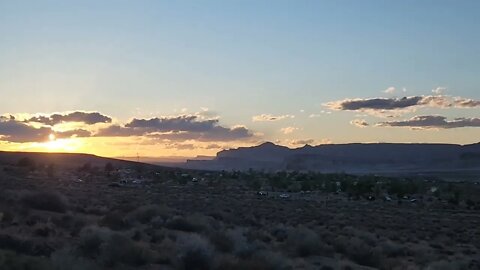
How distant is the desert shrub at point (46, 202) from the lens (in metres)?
39.8

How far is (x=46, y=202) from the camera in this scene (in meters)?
40.3

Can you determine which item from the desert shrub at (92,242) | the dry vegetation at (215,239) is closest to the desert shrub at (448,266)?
the dry vegetation at (215,239)

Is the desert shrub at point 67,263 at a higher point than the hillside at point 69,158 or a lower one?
lower

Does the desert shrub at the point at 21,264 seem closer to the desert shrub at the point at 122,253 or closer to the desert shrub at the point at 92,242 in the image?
the desert shrub at the point at 122,253

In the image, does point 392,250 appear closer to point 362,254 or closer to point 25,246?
point 362,254

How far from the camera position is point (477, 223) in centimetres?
5331

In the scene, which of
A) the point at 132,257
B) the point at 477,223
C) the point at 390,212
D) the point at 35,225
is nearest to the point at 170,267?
the point at 132,257

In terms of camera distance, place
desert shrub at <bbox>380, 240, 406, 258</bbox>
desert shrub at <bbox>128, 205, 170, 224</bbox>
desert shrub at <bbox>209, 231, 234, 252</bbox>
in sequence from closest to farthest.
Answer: desert shrub at <bbox>209, 231, 234, 252</bbox>
desert shrub at <bbox>380, 240, 406, 258</bbox>
desert shrub at <bbox>128, 205, 170, 224</bbox>

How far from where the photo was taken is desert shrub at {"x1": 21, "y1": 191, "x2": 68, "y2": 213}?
39781 mm

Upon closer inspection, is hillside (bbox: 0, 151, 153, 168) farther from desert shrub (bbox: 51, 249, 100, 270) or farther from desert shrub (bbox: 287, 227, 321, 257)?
desert shrub (bbox: 51, 249, 100, 270)

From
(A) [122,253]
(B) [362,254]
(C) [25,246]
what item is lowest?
(B) [362,254]

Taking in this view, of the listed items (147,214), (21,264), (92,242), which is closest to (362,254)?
(92,242)

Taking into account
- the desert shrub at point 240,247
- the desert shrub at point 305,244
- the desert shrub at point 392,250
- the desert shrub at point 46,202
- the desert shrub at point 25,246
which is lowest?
the desert shrub at point 392,250

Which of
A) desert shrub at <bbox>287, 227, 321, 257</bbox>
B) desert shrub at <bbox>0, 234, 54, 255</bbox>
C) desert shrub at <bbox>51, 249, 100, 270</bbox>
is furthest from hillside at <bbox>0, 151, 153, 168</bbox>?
desert shrub at <bbox>51, 249, 100, 270</bbox>
